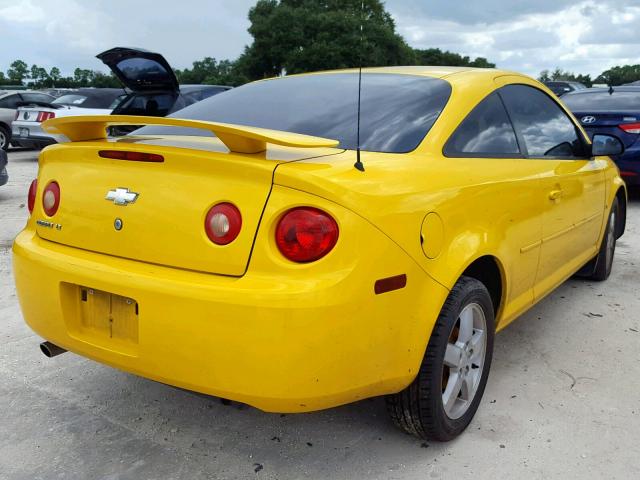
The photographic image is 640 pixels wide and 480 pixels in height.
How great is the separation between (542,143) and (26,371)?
2911mm

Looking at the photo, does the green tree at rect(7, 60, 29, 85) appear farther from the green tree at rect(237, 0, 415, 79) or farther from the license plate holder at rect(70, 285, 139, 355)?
the license plate holder at rect(70, 285, 139, 355)

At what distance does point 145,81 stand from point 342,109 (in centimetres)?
695

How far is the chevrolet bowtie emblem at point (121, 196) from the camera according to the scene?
2.14 m

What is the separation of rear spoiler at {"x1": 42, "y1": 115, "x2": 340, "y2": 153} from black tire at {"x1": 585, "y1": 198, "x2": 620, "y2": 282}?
304cm

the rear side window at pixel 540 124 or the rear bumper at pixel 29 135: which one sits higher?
the rear side window at pixel 540 124

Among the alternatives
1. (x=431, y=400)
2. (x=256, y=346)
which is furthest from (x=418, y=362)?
(x=256, y=346)

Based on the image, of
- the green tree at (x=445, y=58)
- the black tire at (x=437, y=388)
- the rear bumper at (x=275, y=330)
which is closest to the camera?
the rear bumper at (x=275, y=330)

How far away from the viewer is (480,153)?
2.68 metres

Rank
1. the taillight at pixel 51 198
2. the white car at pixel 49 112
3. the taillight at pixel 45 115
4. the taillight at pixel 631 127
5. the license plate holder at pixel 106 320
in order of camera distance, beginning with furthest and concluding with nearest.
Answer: the white car at pixel 49 112 → the taillight at pixel 45 115 → the taillight at pixel 631 127 → the taillight at pixel 51 198 → the license plate holder at pixel 106 320

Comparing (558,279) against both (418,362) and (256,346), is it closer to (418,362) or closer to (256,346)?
(418,362)

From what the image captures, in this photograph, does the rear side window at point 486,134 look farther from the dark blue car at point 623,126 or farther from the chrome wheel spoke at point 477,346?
the dark blue car at point 623,126

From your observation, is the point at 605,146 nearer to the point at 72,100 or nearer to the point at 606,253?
the point at 606,253

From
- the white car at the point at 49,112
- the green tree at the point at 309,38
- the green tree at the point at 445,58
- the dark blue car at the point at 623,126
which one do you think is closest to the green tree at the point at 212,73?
the green tree at the point at 309,38

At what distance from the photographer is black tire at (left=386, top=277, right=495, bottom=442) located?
7.43 ft
